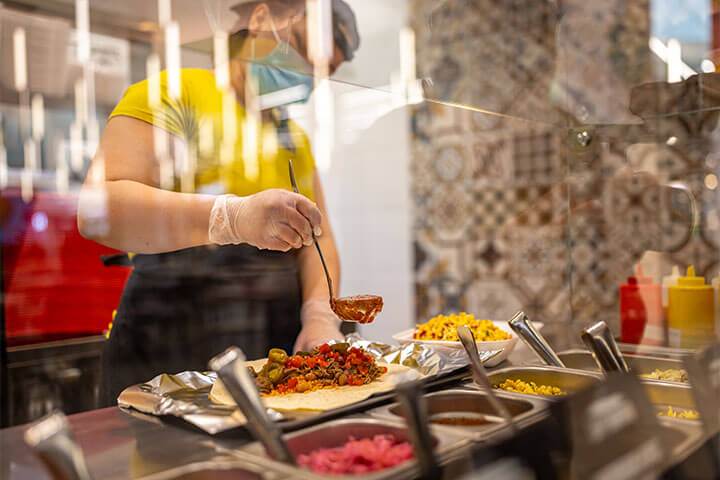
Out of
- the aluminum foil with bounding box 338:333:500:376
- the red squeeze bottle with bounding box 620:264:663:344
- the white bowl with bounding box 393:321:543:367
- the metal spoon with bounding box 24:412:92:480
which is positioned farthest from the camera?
the red squeeze bottle with bounding box 620:264:663:344

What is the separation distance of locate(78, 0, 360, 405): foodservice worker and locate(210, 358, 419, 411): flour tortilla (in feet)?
1.27

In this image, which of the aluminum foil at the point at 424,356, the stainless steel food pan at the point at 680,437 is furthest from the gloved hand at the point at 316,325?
the stainless steel food pan at the point at 680,437

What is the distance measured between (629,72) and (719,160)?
47 centimetres

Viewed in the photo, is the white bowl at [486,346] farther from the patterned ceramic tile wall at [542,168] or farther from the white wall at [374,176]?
the white wall at [374,176]

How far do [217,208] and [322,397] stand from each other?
1.87ft

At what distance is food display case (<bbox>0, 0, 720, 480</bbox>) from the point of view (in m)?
0.79

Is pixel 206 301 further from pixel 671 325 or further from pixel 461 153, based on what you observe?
pixel 461 153

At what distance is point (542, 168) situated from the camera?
2.62 metres

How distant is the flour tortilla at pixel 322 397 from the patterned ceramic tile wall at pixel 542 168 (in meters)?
0.76

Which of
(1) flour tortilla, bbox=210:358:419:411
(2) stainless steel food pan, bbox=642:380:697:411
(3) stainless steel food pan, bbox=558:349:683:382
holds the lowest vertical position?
(3) stainless steel food pan, bbox=558:349:683:382

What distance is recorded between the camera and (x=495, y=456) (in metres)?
0.67

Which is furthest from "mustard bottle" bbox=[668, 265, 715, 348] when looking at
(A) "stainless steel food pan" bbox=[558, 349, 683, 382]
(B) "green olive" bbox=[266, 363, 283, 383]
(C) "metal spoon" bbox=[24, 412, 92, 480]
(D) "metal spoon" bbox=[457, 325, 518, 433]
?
(C) "metal spoon" bbox=[24, 412, 92, 480]

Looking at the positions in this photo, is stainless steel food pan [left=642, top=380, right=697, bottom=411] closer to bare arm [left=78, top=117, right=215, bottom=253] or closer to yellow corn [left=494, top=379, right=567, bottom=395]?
yellow corn [left=494, top=379, right=567, bottom=395]

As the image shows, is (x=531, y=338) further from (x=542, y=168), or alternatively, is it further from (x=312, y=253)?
(x=542, y=168)
